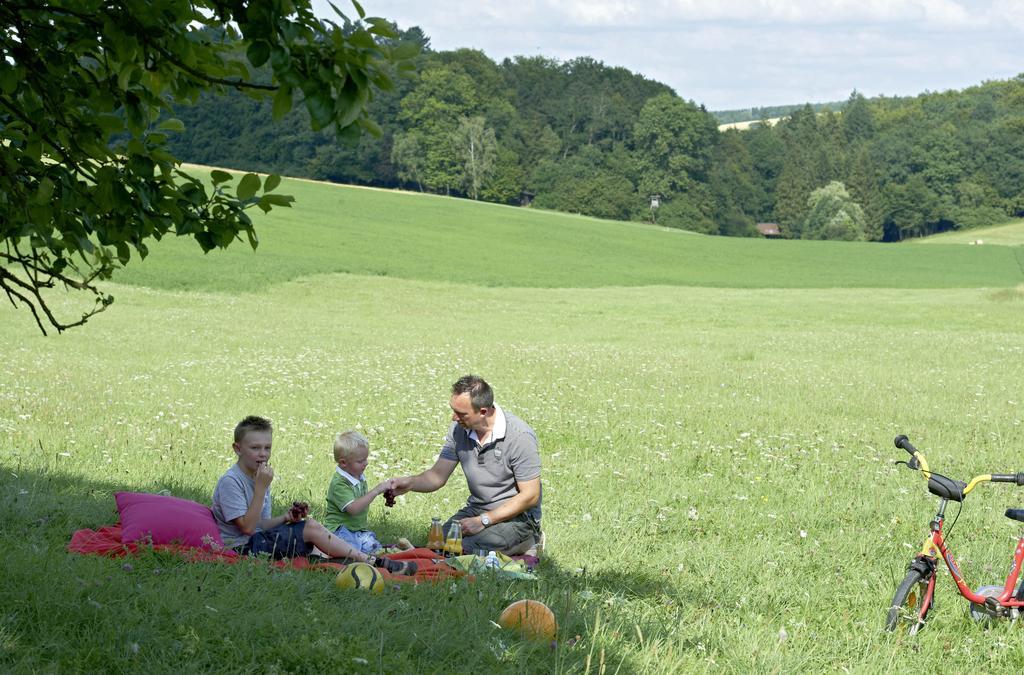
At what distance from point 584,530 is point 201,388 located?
8545 mm

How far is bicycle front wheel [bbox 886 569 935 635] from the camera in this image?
6.40 m

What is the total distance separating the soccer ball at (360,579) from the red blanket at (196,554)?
0.90 ft

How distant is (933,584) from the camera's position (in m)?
6.51

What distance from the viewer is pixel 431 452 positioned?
11727mm

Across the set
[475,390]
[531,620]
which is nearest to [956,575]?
[531,620]

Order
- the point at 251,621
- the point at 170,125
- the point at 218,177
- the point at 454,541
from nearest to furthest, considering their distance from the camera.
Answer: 1. the point at 218,177
2. the point at 251,621
3. the point at 170,125
4. the point at 454,541

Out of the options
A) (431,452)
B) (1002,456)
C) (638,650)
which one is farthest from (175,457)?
(1002,456)

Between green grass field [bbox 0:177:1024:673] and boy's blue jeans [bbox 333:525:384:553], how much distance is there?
962mm

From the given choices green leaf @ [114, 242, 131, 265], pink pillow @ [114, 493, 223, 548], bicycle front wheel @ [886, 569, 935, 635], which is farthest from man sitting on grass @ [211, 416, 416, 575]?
bicycle front wheel @ [886, 569, 935, 635]

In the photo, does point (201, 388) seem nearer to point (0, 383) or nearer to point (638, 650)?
point (0, 383)

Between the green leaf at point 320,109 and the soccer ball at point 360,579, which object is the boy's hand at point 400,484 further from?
the green leaf at point 320,109

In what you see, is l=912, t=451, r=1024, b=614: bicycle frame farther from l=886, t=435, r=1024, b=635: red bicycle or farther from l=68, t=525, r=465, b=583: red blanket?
l=68, t=525, r=465, b=583: red blanket

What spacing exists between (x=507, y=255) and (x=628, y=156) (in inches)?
2497

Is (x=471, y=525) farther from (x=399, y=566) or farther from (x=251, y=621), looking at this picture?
(x=251, y=621)
